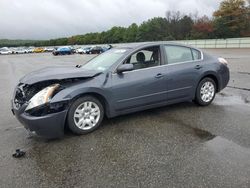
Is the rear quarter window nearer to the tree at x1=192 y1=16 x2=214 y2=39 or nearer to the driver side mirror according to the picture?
the driver side mirror

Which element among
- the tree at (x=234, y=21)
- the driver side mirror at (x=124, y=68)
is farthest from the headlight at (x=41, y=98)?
the tree at (x=234, y=21)

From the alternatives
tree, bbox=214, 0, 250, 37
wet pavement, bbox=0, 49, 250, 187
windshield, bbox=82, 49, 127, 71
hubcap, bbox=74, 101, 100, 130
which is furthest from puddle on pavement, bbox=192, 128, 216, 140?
tree, bbox=214, 0, 250, 37

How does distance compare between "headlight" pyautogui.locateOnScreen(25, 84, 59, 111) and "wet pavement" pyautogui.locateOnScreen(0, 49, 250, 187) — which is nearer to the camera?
"wet pavement" pyautogui.locateOnScreen(0, 49, 250, 187)

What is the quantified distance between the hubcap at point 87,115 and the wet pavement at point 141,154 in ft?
0.61

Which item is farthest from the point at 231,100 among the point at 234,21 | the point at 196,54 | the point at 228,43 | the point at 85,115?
the point at 234,21

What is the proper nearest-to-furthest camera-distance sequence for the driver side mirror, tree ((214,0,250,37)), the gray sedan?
1. the gray sedan
2. the driver side mirror
3. tree ((214,0,250,37))

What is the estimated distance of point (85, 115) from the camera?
448cm

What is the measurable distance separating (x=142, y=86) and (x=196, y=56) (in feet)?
5.84

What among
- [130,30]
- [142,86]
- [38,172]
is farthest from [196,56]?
[130,30]

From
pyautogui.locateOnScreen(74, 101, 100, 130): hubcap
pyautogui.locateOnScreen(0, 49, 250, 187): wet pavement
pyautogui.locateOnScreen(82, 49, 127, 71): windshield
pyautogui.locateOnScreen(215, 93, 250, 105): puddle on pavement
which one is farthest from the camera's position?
pyautogui.locateOnScreen(215, 93, 250, 105): puddle on pavement

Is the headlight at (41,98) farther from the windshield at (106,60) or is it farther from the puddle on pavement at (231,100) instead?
the puddle on pavement at (231,100)

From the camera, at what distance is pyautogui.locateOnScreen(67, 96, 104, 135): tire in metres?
4.34

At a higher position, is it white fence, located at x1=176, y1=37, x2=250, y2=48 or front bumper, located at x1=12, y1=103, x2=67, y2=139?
front bumper, located at x1=12, y1=103, x2=67, y2=139

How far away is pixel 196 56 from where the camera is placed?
5.98 meters
